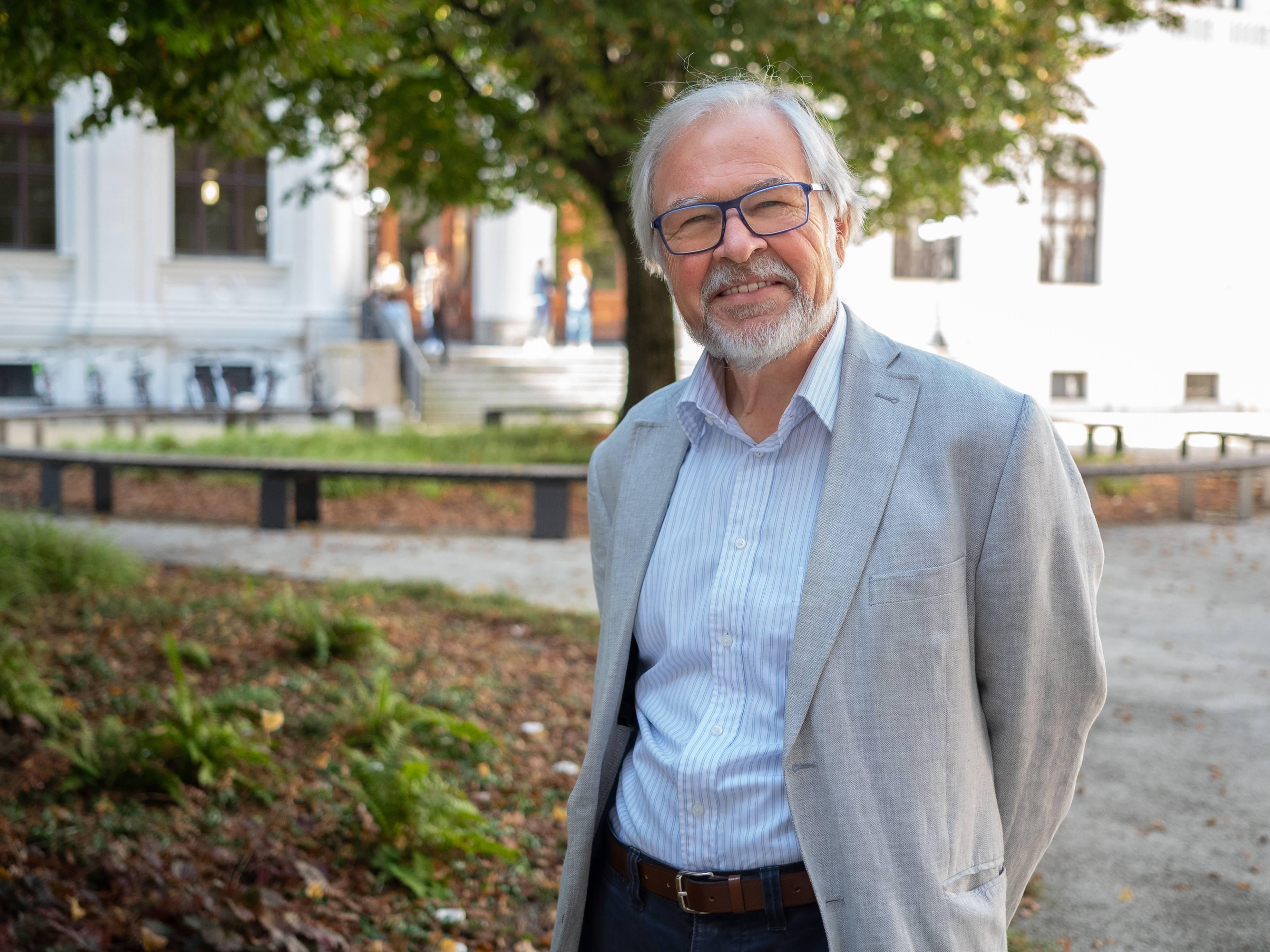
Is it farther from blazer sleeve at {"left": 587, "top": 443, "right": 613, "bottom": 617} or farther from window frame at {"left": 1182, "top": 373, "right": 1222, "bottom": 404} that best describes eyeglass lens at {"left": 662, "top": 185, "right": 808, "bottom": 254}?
window frame at {"left": 1182, "top": 373, "right": 1222, "bottom": 404}

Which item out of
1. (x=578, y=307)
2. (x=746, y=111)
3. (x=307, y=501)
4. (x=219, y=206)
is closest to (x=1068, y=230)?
→ (x=578, y=307)

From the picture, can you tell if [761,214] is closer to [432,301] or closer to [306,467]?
[306,467]

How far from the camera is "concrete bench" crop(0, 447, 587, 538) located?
10570 mm

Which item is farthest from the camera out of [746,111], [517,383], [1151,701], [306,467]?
[517,383]

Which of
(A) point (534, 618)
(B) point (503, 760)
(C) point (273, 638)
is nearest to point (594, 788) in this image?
(B) point (503, 760)

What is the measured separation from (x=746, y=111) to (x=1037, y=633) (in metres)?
0.96

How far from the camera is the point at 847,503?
73.7 inches

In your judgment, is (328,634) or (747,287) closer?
(747,287)

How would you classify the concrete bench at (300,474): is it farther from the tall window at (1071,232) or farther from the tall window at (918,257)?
the tall window at (1071,232)

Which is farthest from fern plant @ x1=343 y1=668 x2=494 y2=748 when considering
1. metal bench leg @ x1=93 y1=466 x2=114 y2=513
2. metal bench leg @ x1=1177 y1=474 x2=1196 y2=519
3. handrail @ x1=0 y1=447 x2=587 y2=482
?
metal bench leg @ x1=1177 y1=474 x2=1196 y2=519

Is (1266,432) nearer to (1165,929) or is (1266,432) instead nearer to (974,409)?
(1165,929)

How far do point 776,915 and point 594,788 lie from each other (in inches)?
16.2

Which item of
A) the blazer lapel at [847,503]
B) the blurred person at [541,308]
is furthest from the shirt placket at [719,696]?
the blurred person at [541,308]

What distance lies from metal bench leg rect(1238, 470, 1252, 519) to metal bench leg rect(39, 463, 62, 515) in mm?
11483
